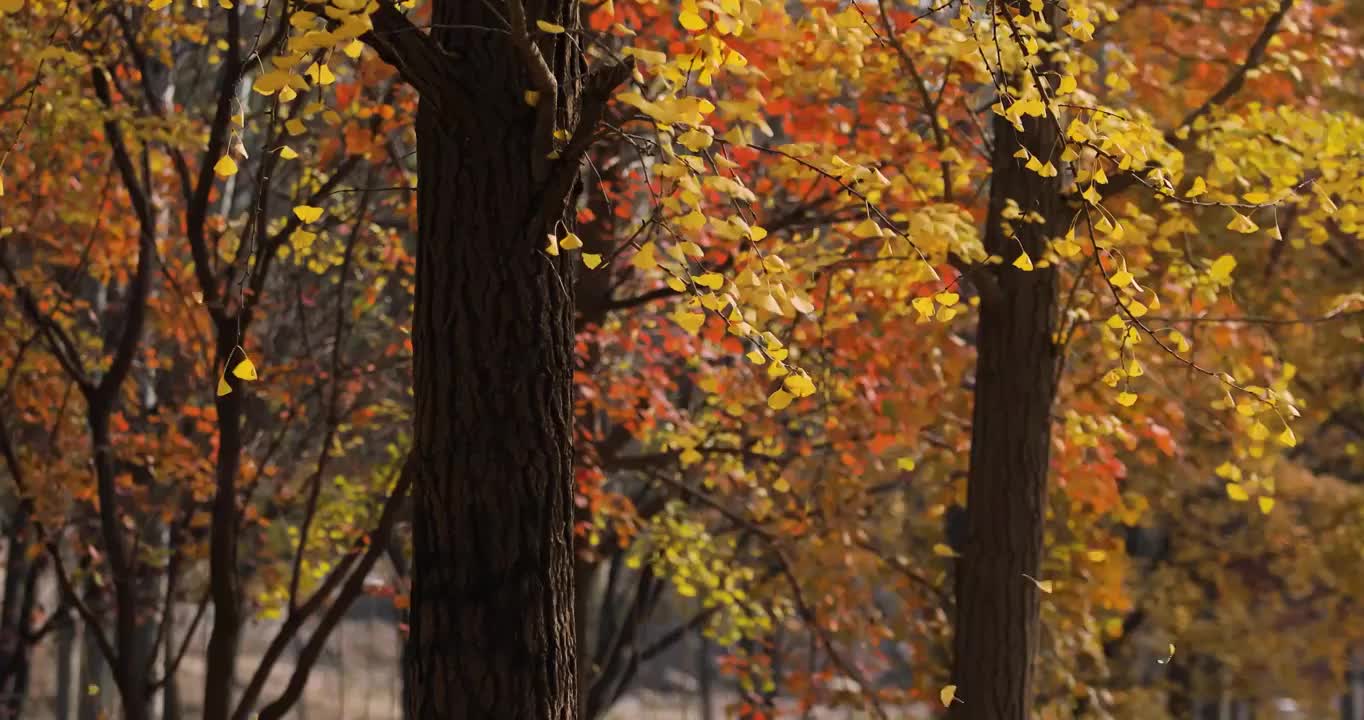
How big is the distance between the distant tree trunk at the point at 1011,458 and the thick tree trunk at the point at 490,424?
316cm

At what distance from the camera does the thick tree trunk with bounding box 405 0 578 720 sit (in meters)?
4.28

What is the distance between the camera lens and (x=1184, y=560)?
1977 centimetres

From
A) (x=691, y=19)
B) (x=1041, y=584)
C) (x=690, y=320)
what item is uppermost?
(x=691, y=19)

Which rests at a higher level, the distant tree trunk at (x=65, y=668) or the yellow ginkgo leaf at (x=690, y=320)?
the yellow ginkgo leaf at (x=690, y=320)

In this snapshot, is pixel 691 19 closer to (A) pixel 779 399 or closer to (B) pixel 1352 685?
(A) pixel 779 399

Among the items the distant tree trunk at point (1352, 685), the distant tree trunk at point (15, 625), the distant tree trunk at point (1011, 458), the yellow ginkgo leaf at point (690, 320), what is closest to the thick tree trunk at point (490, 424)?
the yellow ginkgo leaf at point (690, 320)

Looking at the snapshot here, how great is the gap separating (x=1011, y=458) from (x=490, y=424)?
3.46m

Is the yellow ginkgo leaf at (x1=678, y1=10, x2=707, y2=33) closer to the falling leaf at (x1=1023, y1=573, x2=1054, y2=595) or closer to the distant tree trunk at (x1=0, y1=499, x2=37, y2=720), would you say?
the falling leaf at (x1=1023, y1=573, x2=1054, y2=595)

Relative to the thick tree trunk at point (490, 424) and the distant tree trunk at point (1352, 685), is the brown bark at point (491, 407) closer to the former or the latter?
the thick tree trunk at point (490, 424)

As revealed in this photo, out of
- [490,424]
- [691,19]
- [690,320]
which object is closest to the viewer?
[691,19]

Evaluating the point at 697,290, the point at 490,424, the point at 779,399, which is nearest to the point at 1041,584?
the point at 779,399

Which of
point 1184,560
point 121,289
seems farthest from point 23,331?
point 1184,560

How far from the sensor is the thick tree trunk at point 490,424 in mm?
4281

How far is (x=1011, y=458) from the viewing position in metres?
6.98
